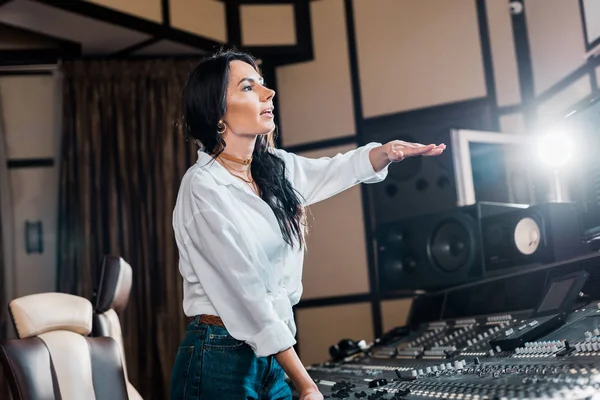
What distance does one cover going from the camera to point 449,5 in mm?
4230

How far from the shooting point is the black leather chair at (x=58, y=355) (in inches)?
75.4

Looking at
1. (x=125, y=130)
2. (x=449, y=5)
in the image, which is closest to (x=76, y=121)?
(x=125, y=130)

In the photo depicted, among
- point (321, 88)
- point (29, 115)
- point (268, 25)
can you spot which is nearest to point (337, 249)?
point (321, 88)

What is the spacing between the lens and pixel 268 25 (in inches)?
182

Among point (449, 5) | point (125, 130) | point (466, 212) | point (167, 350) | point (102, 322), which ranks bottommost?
point (167, 350)

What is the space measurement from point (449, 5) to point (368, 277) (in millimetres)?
1621

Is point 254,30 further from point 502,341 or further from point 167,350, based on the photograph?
point 502,341

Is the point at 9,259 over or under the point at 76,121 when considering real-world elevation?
under

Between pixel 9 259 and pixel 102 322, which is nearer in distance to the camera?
pixel 102 322

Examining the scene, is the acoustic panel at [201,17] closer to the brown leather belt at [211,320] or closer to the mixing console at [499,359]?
the mixing console at [499,359]

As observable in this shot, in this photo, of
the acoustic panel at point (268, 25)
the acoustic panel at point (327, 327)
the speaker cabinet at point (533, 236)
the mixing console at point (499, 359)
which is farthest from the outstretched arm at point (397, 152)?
the acoustic panel at point (268, 25)

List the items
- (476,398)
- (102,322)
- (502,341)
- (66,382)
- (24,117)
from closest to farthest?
(476,398), (502,341), (66,382), (102,322), (24,117)

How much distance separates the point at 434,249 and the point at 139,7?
227 cm

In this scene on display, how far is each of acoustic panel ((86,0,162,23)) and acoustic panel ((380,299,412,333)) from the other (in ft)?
6.80
